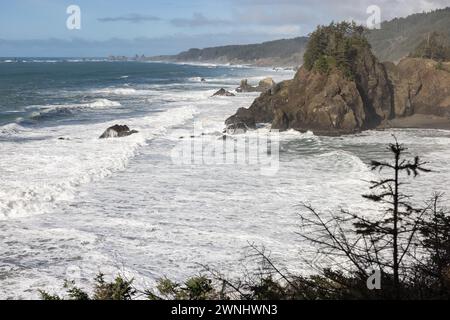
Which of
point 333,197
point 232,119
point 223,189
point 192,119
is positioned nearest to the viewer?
point 333,197

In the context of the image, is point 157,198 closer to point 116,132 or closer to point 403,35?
point 116,132

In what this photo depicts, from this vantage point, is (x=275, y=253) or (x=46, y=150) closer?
(x=275, y=253)

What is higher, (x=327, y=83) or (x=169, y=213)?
(x=327, y=83)

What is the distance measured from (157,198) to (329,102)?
2360 cm

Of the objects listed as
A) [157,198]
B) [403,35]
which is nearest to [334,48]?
[157,198]

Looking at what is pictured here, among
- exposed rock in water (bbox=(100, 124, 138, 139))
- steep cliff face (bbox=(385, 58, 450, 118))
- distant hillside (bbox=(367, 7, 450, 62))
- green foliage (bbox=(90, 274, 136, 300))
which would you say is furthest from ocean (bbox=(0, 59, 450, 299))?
distant hillside (bbox=(367, 7, 450, 62))

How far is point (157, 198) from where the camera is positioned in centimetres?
1873

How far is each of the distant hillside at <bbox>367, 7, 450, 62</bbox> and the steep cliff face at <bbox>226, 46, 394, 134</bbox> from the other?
361ft
